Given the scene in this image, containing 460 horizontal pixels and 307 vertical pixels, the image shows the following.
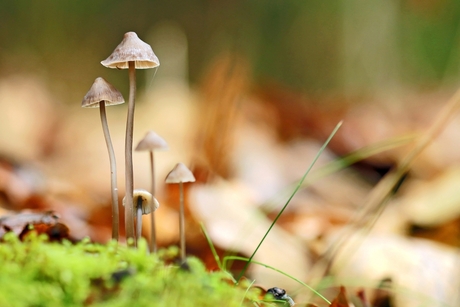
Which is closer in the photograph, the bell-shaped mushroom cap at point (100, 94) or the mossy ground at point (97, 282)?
the mossy ground at point (97, 282)

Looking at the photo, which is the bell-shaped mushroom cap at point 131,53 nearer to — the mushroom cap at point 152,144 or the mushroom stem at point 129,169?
the mushroom stem at point 129,169

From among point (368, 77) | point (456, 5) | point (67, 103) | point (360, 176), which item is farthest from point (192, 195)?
point (456, 5)

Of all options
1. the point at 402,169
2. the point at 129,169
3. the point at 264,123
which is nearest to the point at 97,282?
the point at 129,169

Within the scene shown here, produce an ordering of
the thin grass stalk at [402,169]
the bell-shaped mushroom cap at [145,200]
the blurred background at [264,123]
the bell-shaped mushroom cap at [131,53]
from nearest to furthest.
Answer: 1. the bell-shaped mushroom cap at [131,53]
2. the bell-shaped mushroom cap at [145,200]
3. the thin grass stalk at [402,169]
4. the blurred background at [264,123]

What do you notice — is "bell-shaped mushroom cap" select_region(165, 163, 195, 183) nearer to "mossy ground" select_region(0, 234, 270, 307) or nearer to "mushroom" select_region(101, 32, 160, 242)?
"mushroom" select_region(101, 32, 160, 242)

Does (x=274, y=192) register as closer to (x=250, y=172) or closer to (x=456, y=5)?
(x=250, y=172)

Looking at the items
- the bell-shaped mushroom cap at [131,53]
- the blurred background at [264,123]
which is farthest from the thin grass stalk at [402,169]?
the bell-shaped mushroom cap at [131,53]

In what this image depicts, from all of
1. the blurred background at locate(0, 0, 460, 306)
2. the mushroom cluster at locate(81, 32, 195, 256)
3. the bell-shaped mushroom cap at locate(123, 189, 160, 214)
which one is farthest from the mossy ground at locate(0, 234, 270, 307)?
the blurred background at locate(0, 0, 460, 306)
